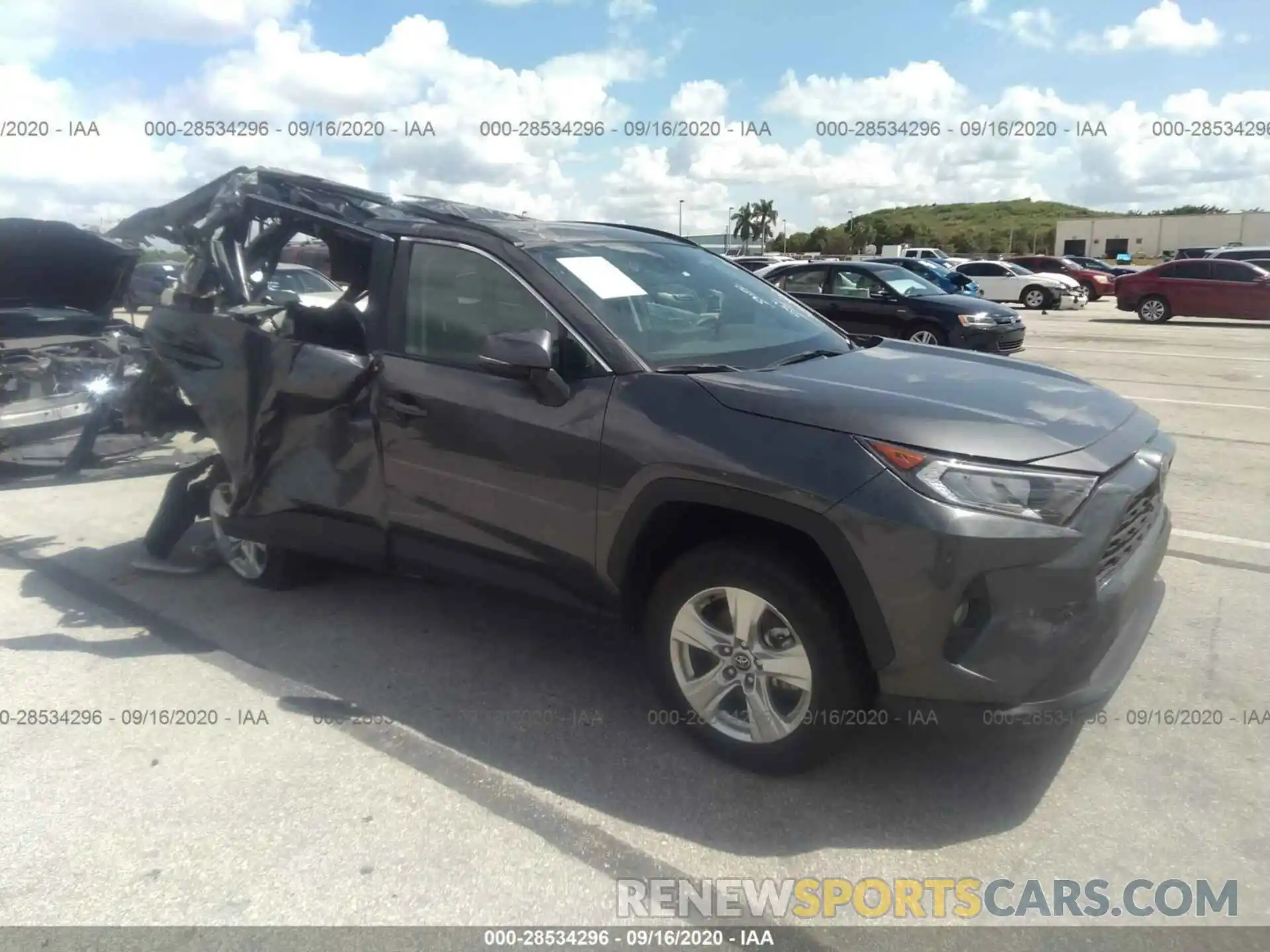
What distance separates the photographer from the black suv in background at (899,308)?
515 inches

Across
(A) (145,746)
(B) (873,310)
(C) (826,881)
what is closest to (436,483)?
(A) (145,746)

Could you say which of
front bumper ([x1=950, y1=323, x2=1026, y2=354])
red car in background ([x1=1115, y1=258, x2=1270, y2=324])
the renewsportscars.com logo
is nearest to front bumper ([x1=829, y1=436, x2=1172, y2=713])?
the renewsportscars.com logo

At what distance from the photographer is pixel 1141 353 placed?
51.2 ft

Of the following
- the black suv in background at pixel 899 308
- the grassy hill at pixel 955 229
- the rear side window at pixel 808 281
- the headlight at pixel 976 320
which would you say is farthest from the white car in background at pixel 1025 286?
the grassy hill at pixel 955 229

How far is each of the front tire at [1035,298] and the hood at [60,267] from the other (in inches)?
1045

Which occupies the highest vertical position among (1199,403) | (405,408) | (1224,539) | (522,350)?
(522,350)

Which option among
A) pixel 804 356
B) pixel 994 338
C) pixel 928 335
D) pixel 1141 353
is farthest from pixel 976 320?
pixel 804 356

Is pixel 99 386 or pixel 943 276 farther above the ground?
pixel 943 276

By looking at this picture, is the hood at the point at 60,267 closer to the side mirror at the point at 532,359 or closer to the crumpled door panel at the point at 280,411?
the crumpled door panel at the point at 280,411

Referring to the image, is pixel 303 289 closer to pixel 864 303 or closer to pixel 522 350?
pixel 522 350

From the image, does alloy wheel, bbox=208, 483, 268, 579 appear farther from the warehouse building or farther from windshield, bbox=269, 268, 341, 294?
the warehouse building

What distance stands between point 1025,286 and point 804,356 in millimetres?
28133

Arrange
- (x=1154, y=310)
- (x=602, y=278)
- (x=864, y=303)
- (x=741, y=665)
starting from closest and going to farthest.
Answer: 1. (x=741, y=665)
2. (x=602, y=278)
3. (x=864, y=303)
4. (x=1154, y=310)

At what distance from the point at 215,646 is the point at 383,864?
6.54 feet
